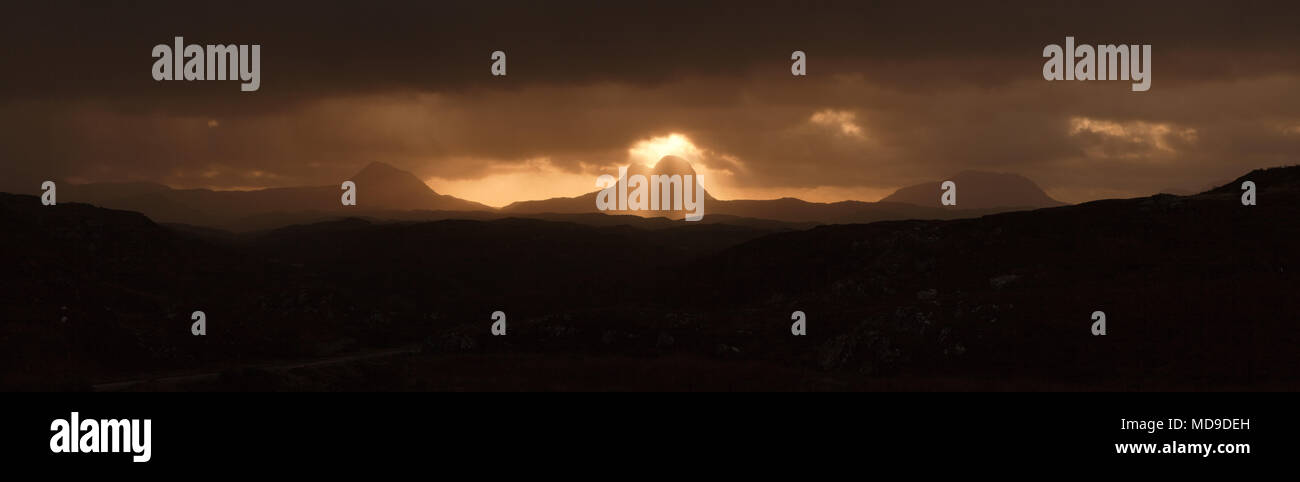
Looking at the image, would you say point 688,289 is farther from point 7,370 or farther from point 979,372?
point 7,370

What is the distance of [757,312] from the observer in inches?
2751

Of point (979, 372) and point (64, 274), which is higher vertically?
point (64, 274)

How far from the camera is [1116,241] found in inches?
2963

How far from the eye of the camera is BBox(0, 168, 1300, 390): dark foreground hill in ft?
156

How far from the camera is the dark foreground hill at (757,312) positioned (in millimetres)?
47562
